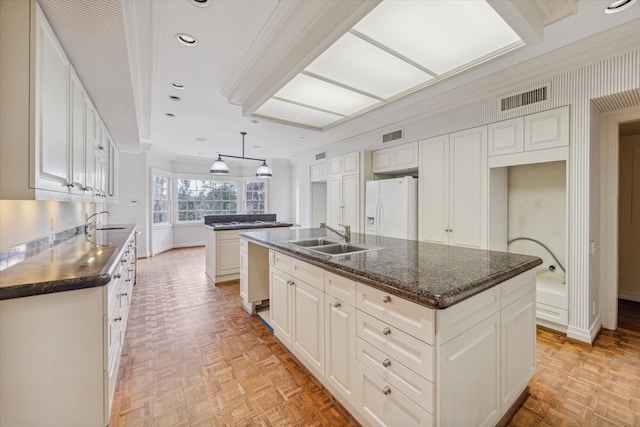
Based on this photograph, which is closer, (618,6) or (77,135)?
(618,6)

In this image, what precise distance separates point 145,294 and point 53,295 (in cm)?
299

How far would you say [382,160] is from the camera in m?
4.34

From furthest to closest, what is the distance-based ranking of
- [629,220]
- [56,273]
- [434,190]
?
1. [629,220]
2. [434,190]
3. [56,273]

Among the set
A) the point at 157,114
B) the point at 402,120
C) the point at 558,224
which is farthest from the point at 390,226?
the point at 157,114

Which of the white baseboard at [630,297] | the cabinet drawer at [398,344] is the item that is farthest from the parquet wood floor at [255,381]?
the white baseboard at [630,297]

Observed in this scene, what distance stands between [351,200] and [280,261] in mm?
2633

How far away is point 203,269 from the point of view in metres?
5.40

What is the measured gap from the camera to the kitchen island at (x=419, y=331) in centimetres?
113

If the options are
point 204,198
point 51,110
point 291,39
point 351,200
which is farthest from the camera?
point 204,198

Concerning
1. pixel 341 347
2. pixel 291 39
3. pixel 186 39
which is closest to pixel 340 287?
pixel 341 347

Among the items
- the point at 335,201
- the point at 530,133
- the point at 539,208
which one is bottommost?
the point at 539,208

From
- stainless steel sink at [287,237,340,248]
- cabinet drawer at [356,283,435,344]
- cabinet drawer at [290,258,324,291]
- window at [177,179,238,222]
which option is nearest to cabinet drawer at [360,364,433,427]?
cabinet drawer at [356,283,435,344]

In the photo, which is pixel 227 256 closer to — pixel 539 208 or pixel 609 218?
pixel 539 208

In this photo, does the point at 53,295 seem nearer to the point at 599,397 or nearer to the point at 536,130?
the point at 599,397
